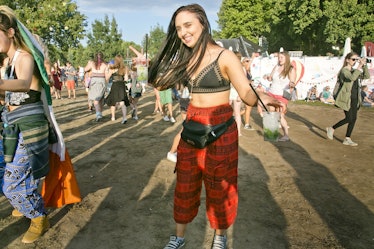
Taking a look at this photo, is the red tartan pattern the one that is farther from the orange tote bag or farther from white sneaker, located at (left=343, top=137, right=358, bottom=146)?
white sneaker, located at (left=343, top=137, right=358, bottom=146)

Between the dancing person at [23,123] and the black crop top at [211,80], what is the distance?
4.79 ft

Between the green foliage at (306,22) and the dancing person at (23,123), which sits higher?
the green foliage at (306,22)

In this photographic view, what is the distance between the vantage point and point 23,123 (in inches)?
102

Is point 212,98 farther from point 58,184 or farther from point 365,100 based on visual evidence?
point 365,100

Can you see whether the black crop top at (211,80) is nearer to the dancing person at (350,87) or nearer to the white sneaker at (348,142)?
the dancing person at (350,87)

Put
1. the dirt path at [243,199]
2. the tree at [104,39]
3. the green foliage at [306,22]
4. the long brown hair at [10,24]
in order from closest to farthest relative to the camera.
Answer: the long brown hair at [10,24] < the dirt path at [243,199] < the green foliage at [306,22] < the tree at [104,39]

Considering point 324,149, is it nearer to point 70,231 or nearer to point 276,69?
point 276,69

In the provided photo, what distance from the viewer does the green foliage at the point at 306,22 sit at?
24219 mm

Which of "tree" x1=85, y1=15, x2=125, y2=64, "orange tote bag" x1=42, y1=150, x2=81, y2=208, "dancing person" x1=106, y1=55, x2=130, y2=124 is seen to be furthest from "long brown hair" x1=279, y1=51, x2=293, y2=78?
"tree" x1=85, y1=15, x2=125, y2=64

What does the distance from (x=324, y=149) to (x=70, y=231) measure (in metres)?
5.24

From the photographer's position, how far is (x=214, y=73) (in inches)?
86.4

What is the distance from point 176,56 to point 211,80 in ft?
1.85

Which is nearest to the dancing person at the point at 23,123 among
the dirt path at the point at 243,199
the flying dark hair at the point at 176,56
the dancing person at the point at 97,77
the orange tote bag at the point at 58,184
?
the orange tote bag at the point at 58,184

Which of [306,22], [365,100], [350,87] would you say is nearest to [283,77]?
[350,87]
